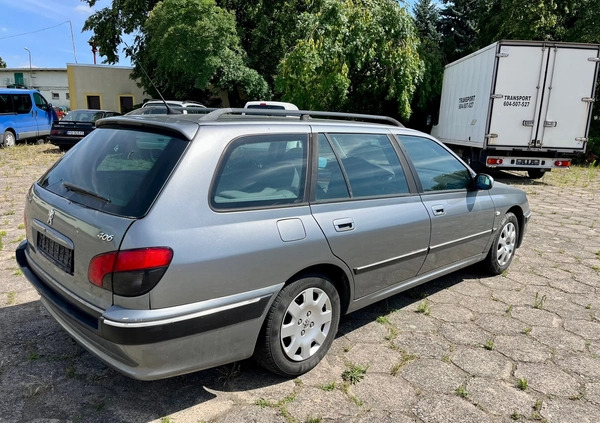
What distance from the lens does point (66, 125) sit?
1489 centimetres

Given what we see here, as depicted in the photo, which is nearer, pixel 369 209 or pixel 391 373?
pixel 391 373

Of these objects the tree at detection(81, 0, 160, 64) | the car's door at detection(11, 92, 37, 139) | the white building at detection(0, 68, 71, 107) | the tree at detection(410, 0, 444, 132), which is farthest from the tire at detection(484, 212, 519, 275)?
the white building at detection(0, 68, 71, 107)

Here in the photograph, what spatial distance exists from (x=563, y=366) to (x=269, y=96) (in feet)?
62.6

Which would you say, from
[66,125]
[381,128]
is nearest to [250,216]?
[381,128]

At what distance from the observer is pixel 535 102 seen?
10.7 metres

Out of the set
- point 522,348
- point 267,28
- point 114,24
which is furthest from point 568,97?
point 114,24

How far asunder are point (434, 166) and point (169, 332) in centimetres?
270

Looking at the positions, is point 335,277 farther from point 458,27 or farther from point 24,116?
point 458,27

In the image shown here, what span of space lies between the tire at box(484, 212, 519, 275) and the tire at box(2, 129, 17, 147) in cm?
1657

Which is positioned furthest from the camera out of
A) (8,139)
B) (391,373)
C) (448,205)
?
(8,139)

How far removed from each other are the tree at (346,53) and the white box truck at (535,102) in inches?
170

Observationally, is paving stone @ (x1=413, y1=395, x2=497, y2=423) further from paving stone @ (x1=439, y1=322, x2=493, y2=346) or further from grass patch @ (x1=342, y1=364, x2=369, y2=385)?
paving stone @ (x1=439, y1=322, x2=493, y2=346)

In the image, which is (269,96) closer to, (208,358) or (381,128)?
(381,128)

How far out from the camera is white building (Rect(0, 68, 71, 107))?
5278 centimetres
